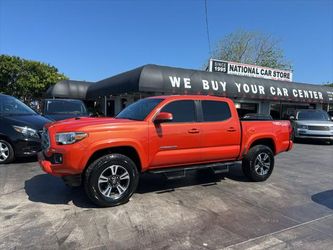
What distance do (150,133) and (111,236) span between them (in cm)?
197

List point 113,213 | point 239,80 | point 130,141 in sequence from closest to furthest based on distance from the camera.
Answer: point 113,213, point 130,141, point 239,80

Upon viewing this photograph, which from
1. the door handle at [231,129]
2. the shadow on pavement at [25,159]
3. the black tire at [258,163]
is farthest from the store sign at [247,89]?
the door handle at [231,129]

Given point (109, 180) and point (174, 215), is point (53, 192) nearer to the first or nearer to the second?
point (109, 180)

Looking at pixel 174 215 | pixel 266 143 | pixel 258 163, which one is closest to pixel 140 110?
pixel 174 215

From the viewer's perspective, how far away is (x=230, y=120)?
263 inches

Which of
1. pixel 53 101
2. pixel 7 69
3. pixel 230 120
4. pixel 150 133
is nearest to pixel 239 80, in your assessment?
pixel 53 101

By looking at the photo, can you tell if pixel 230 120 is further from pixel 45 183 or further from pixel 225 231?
pixel 45 183

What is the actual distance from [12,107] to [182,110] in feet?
18.6

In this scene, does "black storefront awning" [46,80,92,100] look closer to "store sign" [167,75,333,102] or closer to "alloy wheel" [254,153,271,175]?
"store sign" [167,75,333,102]

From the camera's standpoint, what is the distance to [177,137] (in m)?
5.84

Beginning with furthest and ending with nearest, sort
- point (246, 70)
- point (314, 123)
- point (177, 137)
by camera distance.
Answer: point (246, 70) < point (314, 123) < point (177, 137)

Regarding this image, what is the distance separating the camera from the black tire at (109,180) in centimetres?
502

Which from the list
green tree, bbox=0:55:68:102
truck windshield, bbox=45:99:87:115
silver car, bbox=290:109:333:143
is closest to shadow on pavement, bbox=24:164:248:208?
truck windshield, bbox=45:99:87:115

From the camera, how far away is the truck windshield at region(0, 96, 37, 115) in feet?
29.5
